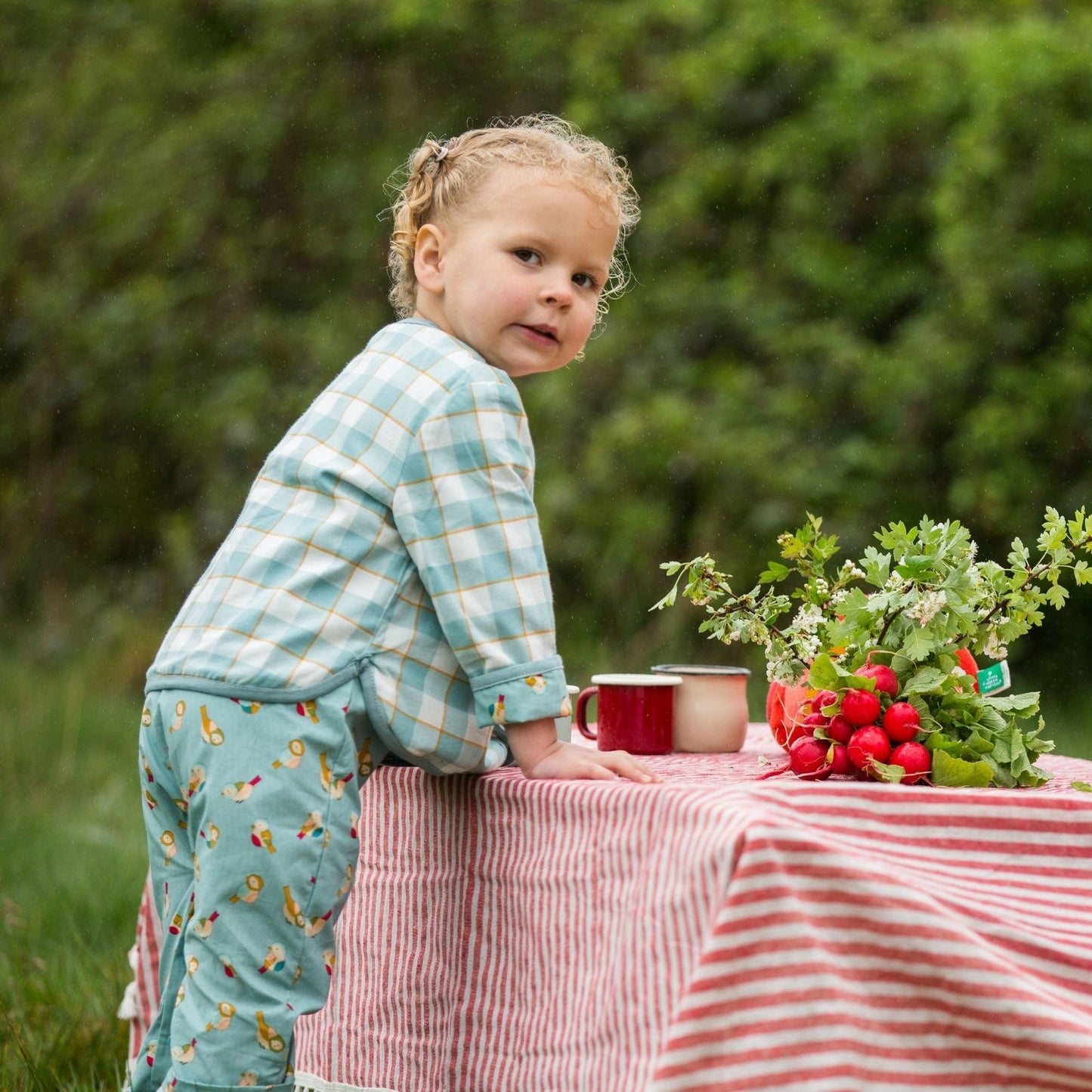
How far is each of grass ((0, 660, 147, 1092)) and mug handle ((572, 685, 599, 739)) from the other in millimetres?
1170

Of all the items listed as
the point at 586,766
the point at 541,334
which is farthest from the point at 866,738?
the point at 541,334

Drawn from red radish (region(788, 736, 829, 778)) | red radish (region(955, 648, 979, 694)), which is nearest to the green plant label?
red radish (region(955, 648, 979, 694))

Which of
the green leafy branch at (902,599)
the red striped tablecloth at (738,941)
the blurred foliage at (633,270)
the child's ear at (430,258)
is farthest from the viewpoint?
the blurred foliage at (633,270)

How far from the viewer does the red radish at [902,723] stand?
1.91 m

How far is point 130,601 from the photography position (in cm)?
816

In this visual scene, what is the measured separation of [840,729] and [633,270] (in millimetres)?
5889

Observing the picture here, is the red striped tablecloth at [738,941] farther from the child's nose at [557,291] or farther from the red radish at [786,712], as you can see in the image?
the child's nose at [557,291]

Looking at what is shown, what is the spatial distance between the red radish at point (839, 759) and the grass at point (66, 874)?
1.65 metres

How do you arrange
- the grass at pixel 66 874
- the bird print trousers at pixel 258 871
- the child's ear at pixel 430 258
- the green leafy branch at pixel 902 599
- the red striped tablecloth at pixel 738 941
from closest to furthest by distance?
the red striped tablecloth at pixel 738 941, the bird print trousers at pixel 258 871, the green leafy branch at pixel 902 599, the child's ear at pixel 430 258, the grass at pixel 66 874

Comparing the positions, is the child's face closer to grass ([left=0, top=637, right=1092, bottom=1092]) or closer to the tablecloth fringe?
the tablecloth fringe

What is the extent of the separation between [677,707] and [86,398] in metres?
6.34

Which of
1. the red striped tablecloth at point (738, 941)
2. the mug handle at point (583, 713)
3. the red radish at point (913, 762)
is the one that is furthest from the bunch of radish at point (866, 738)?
the mug handle at point (583, 713)

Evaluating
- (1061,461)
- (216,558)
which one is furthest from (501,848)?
(1061,461)

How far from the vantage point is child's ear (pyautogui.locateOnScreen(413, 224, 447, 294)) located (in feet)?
7.39
